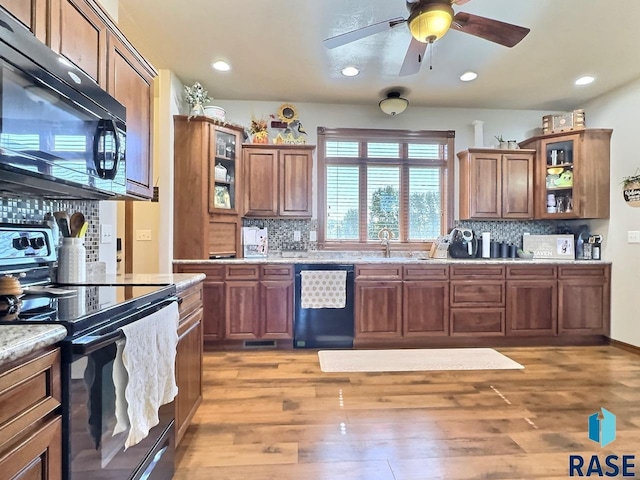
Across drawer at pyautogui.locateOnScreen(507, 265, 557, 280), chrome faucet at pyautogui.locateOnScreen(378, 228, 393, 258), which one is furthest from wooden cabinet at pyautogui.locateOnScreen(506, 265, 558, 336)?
chrome faucet at pyautogui.locateOnScreen(378, 228, 393, 258)

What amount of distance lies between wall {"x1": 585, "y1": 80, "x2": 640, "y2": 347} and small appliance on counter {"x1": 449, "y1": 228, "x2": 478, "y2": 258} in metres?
1.39

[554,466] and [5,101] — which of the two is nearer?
[5,101]

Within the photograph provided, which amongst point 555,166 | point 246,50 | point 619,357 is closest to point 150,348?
point 246,50

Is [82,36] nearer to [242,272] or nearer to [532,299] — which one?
[242,272]

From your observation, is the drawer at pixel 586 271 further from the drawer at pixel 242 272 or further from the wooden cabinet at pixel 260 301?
the drawer at pixel 242 272

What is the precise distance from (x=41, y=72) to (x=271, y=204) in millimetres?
2816

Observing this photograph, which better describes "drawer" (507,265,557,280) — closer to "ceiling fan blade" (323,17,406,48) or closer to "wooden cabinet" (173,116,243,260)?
"ceiling fan blade" (323,17,406,48)

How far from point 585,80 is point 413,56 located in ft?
7.69

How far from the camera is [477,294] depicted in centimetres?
368

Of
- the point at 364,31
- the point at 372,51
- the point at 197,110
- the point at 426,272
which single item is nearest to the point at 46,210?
the point at 364,31

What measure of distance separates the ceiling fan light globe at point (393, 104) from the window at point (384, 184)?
0.36 meters

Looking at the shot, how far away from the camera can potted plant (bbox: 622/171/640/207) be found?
3.46 meters

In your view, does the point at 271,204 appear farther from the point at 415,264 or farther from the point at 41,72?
the point at 41,72

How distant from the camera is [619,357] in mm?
3346
